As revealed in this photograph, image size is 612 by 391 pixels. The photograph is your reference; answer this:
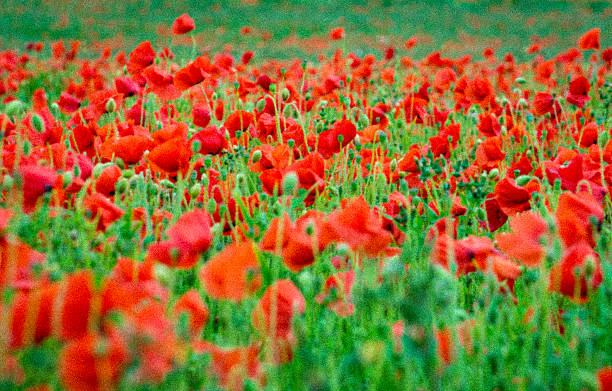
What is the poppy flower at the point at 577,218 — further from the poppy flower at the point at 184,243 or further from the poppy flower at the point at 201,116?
the poppy flower at the point at 201,116

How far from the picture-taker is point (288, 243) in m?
0.86

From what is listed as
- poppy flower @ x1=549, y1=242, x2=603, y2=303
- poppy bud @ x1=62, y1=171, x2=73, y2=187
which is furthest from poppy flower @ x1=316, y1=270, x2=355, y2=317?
poppy bud @ x1=62, y1=171, x2=73, y2=187

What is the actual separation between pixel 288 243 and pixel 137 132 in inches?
35.8

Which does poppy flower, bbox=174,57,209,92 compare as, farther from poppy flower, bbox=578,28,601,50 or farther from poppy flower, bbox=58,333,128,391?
poppy flower, bbox=578,28,601,50

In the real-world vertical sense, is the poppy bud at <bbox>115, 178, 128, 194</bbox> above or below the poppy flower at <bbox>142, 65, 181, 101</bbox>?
below

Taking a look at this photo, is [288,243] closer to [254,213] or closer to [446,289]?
[446,289]

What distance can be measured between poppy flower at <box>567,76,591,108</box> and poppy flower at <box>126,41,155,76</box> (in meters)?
1.70

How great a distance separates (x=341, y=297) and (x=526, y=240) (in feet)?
0.99

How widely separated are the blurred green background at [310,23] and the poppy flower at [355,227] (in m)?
9.75

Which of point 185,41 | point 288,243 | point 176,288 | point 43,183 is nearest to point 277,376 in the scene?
point 288,243

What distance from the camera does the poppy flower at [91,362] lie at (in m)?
0.54

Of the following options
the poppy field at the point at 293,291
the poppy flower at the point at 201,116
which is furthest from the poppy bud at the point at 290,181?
the poppy flower at the point at 201,116

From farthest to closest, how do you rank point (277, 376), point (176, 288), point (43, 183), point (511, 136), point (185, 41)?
point (185, 41) → point (511, 136) → point (176, 288) → point (43, 183) → point (277, 376)

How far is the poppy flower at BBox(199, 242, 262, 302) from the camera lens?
704mm
